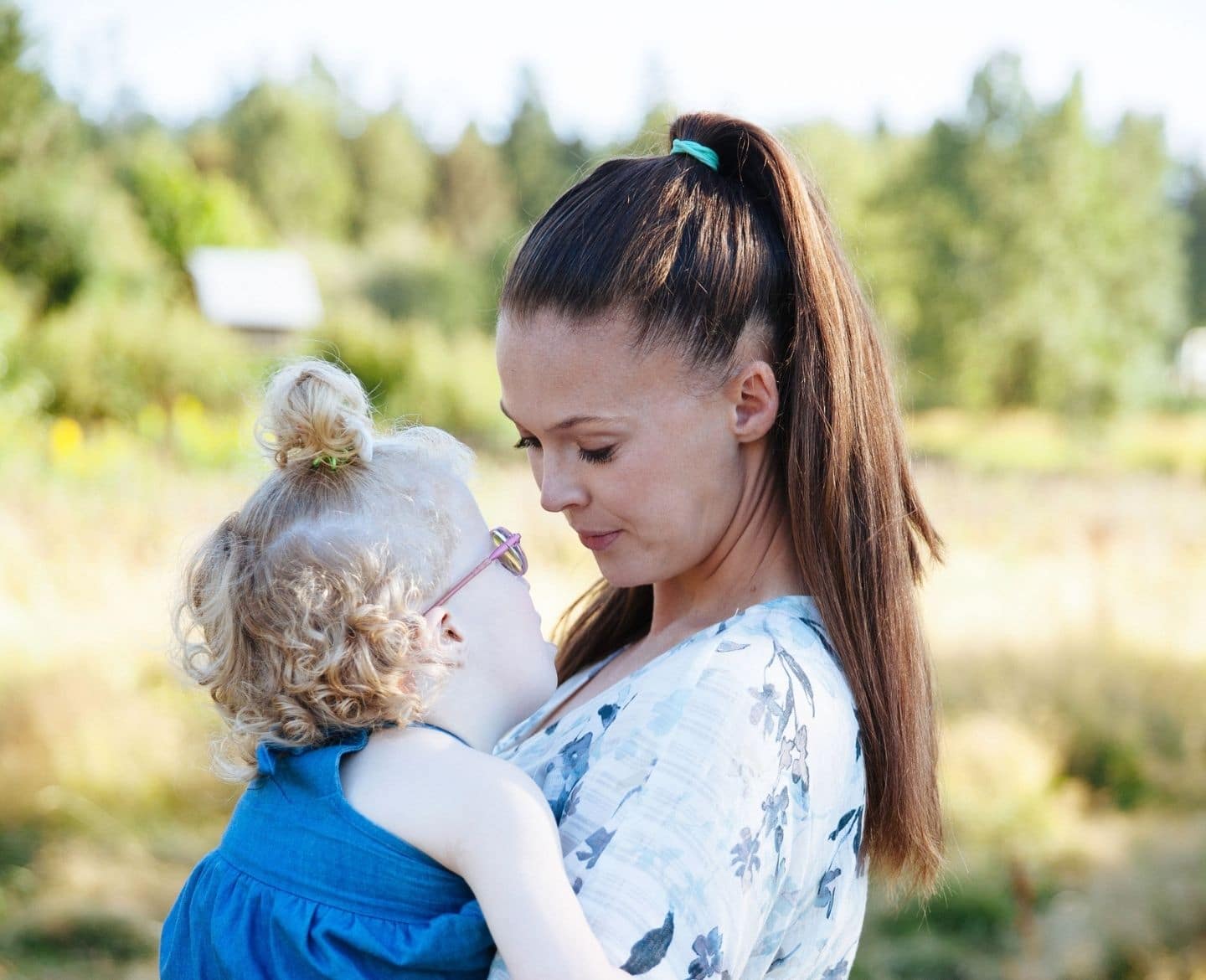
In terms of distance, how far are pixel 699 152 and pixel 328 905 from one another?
1041 mm

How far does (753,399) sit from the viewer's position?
1518 mm

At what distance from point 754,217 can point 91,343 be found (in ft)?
52.0

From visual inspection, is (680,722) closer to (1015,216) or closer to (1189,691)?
(1189,691)

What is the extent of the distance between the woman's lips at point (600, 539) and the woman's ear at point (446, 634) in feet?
0.69

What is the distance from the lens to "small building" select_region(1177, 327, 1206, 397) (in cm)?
2938

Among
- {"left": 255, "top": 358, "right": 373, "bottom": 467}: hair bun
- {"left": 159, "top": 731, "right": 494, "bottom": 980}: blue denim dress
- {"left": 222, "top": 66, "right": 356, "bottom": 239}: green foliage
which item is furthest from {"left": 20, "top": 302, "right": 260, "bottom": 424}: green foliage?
{"left": 222, "top": 66, "right": 356, "bottom": 239}: green foliage

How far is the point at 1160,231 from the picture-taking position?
69.8ft

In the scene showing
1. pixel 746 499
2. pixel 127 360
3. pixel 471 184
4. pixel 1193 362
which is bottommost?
pixel 1193 362

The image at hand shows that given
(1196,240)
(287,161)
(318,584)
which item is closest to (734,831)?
(318,584)

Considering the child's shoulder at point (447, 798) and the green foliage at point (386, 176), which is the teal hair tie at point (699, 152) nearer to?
the child's shoulder at point (447, 798)

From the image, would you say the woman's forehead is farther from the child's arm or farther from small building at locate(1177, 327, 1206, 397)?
small building at locate(1177, 327, 1206, 397)

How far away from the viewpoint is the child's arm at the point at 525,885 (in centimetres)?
113

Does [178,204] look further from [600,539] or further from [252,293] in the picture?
[600,539]

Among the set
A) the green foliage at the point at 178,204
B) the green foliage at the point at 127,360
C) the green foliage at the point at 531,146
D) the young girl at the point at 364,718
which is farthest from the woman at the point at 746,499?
the green foliage at the point at 531,146
